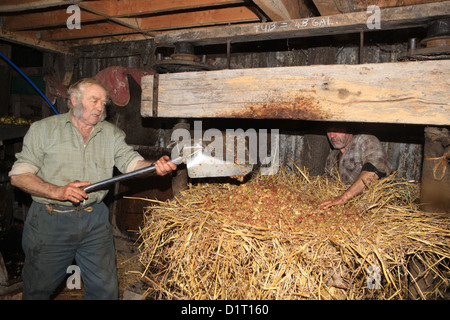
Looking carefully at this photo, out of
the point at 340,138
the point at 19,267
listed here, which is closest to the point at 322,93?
the point at 340,138

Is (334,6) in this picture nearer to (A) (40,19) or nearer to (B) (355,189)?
(B) (355,189)

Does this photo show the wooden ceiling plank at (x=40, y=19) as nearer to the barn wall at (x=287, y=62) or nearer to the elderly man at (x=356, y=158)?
the barn wall at (x=287, y=62)

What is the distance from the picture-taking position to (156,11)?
3846mm

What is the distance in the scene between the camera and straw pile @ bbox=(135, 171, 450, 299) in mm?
1888

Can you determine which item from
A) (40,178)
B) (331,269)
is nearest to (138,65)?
(40,178)

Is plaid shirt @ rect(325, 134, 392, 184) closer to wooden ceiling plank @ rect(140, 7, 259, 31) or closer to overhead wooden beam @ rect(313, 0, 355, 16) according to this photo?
overhead wooden beam @ rect(313, 0, 355, 16)

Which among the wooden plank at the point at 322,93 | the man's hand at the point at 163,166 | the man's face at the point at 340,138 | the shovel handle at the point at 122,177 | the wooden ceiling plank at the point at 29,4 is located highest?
the wooden ceiling plank at the point at 29,4

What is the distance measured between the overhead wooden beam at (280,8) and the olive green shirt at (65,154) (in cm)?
206

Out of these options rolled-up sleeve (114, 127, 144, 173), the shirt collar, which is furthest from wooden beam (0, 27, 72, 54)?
rolled-up sleeve (114, 127, 144, 173)

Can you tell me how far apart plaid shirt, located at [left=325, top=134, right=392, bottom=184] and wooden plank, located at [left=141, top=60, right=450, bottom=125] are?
1703 mm

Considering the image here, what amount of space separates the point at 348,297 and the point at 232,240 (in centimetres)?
89

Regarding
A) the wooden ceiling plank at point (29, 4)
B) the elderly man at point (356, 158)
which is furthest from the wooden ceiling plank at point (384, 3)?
the wooden ceiling plank at point (29, 4)

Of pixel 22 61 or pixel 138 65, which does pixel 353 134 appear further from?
pixel 22 61

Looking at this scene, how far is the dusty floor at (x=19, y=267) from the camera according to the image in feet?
13.7
